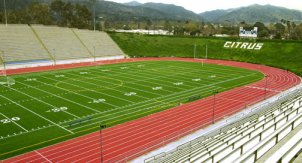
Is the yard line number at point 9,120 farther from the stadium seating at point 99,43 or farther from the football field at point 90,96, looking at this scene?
the stadium seating at point 99,43

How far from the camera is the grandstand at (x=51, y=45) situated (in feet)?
192

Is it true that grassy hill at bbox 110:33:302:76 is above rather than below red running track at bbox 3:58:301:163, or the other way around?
above

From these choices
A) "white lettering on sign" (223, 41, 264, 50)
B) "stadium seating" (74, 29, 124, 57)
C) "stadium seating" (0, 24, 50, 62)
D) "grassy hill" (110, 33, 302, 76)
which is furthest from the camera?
"stadium seating" (74, 29, 124, 57)

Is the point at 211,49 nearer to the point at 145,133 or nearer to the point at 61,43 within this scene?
the point at 61,43

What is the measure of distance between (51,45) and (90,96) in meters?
37.0

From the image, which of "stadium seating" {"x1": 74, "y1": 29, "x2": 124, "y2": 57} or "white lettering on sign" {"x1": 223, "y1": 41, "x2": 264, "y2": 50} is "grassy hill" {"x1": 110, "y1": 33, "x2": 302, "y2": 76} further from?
"stadium seating" {"x1": 74, "y1": 29, "x2": 124, "y2": 57}

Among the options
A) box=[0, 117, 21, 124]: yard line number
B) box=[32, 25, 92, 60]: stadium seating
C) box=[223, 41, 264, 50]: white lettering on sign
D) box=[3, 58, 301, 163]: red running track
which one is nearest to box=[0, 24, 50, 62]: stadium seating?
box=[32, 25, 92, 60]: stadium seating

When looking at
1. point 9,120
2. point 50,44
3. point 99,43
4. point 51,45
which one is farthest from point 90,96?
point 99,43

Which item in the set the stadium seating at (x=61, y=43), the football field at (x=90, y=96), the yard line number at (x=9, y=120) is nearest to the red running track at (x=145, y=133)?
the football field at (x=90, y=96)

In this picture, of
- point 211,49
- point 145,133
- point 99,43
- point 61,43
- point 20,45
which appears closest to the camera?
point 145,133

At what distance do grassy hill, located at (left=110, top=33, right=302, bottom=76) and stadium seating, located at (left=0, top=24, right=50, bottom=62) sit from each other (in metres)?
21.5

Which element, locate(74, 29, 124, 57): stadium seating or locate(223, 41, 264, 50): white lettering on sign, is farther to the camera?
locate(74, 29, 124, 57): stadium seating

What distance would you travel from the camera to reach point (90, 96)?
108 feet

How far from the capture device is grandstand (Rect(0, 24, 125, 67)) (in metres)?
58.4
